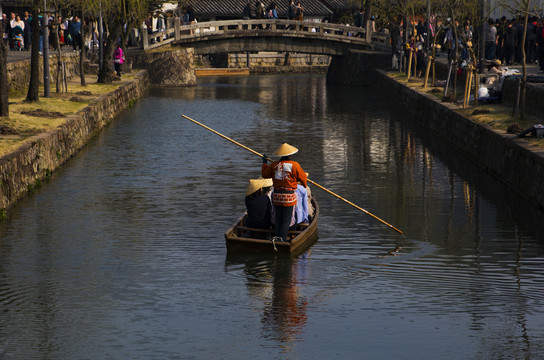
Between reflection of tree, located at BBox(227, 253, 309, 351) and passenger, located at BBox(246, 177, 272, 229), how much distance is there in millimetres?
712

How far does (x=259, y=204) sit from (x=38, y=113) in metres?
12.3

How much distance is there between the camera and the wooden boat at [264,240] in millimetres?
13978

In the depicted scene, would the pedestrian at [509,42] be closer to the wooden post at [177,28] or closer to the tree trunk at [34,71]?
the tree trunk at [34,71]

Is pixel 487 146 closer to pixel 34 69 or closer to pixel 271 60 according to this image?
pixel 34 69

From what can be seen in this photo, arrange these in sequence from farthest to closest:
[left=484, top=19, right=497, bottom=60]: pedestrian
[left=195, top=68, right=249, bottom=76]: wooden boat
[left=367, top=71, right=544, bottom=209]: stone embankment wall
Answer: [left=195, top=68, right=249, bottom=76]: wooden boat
[left=484, top=19, right=497, bottom=60]: pedestrian
[left=367, top=71, right=544, bottom=209]: stone embankment wall

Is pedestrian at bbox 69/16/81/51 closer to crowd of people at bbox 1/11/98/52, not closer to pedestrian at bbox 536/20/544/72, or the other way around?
crowd of people at bbox 1/11/98/52

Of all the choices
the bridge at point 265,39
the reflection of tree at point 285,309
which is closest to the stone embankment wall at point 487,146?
the reflection of tree at point 285,309

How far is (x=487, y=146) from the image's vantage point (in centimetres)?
2248

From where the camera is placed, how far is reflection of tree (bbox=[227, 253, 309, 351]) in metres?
11.0

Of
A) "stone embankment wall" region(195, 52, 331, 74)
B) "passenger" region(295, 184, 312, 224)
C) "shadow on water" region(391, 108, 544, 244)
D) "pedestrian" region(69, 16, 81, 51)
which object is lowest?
"shadow on water" region(391, 108, 544, 244)

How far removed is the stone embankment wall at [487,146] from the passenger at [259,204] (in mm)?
5685

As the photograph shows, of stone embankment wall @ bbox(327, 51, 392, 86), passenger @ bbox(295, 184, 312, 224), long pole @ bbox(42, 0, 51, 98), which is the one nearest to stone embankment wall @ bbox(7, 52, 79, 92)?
long pole @ bbox(42, 0, 51, 98)

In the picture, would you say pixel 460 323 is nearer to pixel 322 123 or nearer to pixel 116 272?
pixel 116 272

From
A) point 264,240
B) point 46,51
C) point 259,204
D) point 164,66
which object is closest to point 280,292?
point 264,240
